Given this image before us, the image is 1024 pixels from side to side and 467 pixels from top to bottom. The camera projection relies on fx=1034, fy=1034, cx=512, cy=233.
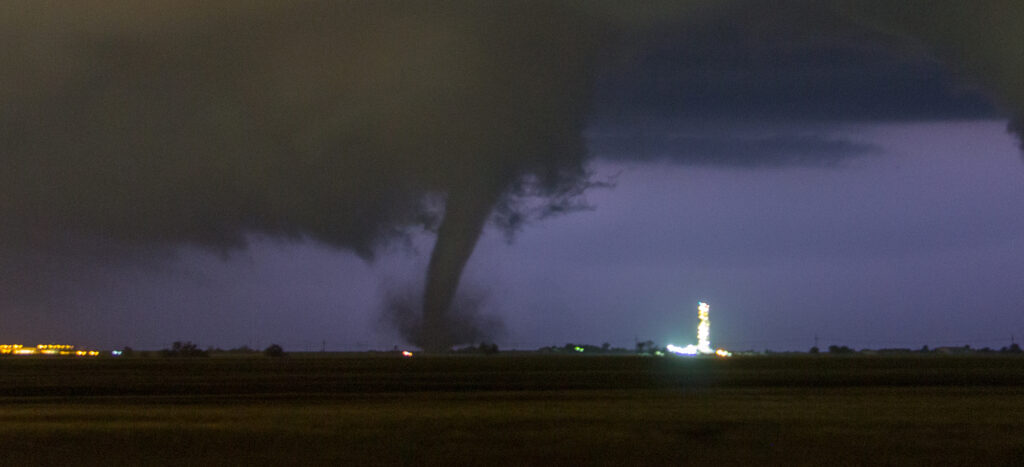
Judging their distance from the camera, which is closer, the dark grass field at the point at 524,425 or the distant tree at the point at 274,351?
the dark grass field at the point at 524,425

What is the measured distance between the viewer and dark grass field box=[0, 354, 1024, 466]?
21.2 m

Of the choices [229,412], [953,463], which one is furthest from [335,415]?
[953,463]

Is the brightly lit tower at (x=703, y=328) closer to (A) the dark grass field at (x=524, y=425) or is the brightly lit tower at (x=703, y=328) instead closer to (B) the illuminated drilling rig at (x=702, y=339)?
(B) the illuminated drilling rig at (x=702, y=339)

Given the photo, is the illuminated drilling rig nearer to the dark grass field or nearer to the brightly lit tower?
the brightly lit tower

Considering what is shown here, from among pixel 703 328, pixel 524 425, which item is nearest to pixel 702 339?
pixel 703 328

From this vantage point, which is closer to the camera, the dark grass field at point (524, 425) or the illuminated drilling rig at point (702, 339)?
the dark grass field at point (524, 425)

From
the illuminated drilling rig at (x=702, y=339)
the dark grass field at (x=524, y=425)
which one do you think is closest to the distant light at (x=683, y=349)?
the illuminated drilling rig at (x=702, y=339)

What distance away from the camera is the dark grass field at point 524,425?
2116 cm

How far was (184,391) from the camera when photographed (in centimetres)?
4231

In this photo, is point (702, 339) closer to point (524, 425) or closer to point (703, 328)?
point (703, 328)

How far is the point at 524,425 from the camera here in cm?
2605

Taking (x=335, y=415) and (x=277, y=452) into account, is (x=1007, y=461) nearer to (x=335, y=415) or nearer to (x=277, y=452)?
(x=277, y=452)

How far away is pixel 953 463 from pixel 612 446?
676 cm

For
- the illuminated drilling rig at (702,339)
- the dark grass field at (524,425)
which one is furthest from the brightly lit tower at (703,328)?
the dark grass field at (524,425)
